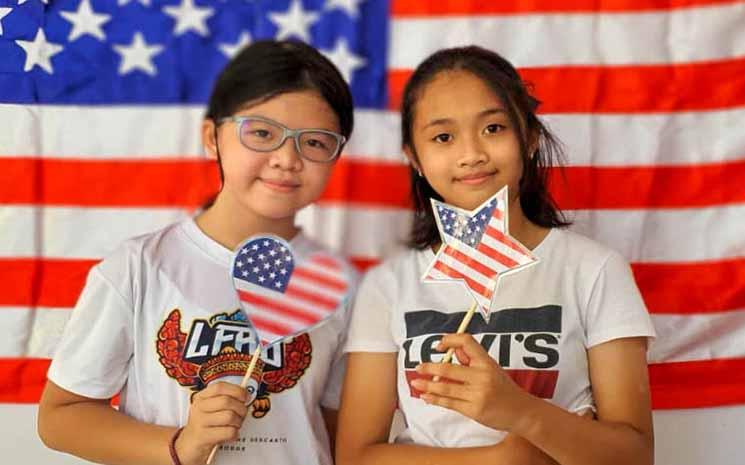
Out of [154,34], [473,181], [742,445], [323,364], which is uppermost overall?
[154,34]

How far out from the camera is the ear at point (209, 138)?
135 cm

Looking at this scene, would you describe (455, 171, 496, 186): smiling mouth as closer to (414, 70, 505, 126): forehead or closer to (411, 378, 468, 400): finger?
(414, 70, 505, 126): forehead

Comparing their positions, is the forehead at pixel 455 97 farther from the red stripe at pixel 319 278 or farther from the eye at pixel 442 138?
the red stripe at pixel 319 278

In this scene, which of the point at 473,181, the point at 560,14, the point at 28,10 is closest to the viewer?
the point at 473,181

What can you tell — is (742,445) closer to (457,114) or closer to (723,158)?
(723,158)

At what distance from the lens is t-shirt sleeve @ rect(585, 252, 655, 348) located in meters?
1.23

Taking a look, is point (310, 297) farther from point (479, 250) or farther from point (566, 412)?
point (566, 412)

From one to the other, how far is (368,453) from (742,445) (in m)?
0.70

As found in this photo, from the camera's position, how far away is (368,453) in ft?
4.17

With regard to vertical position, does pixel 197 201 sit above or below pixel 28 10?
below

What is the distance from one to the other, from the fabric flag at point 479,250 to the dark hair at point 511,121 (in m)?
0.13

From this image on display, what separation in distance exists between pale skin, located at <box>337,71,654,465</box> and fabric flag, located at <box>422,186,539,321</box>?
6cm

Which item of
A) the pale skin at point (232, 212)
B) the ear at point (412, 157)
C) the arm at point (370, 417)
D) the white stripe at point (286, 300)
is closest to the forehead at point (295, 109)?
the pale skin at point (232, 212)

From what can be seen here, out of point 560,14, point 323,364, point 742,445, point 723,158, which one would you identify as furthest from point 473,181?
point 742,445
